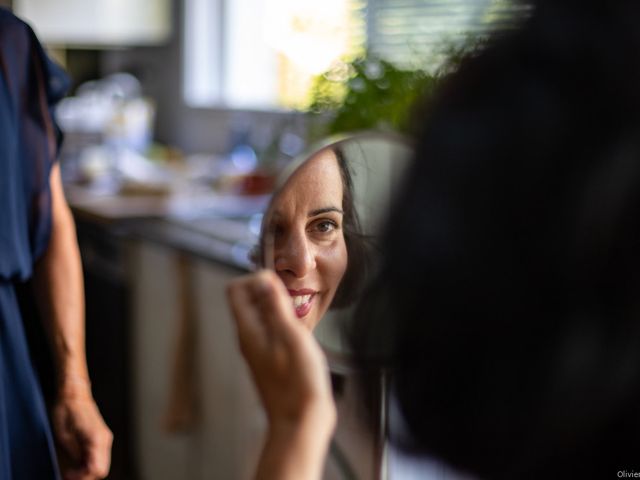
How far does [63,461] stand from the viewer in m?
1.24

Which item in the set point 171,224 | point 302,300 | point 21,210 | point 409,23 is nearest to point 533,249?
point 302,300

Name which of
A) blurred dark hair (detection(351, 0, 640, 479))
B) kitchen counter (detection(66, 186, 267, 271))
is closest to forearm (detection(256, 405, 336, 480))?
blurred dark hair (detection(351, 0, 640, 479))

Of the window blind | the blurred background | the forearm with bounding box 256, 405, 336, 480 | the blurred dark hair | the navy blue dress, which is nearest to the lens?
the blurred dark hair

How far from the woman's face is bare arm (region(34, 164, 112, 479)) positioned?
0.55m

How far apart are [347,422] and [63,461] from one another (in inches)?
24.1

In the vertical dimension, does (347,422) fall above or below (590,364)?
below

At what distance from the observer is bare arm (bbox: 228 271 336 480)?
0.59m

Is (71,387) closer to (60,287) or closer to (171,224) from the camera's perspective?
(60,287)

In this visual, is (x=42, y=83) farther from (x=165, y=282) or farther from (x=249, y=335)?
(x=165, y=282)

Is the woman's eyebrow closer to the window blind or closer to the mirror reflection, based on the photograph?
the mirror reflection

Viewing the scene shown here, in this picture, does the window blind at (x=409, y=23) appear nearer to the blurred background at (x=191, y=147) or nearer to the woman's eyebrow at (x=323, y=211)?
the blurred background at (x=191, y=147)

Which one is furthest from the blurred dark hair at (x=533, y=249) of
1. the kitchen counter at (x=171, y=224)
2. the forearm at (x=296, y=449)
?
the kitchen counter at (x=171, y=224)

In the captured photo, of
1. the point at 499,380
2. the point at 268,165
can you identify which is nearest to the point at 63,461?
the point at 499,380

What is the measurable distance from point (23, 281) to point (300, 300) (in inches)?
23.9
